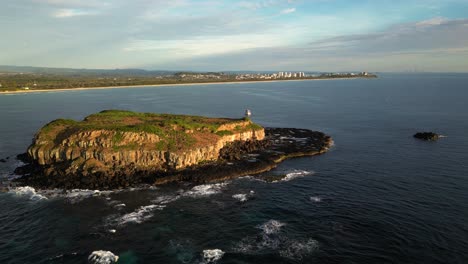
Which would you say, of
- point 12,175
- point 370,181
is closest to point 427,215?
point 370,181

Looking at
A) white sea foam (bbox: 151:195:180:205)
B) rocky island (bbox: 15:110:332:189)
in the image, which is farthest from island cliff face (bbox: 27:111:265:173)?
white sea foam (bbox: 151:195:180:205)

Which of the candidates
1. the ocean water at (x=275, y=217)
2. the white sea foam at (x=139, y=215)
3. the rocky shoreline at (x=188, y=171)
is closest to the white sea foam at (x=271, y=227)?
the ocean water at (x=275, y=217)

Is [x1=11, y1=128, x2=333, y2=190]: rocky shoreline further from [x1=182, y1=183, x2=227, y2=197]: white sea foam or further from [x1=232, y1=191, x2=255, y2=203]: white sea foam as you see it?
[x1=232, y1=191, x2=255, y2=203]: white sea foam

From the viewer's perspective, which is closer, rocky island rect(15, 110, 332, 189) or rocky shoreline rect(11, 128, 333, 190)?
rocky shoreline rect(11, 128, 333, 190)

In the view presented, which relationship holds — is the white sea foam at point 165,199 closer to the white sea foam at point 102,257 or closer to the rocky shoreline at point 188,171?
the rocky shoreline at point 188,171

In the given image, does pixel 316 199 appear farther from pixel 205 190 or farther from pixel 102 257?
pixel 102 257

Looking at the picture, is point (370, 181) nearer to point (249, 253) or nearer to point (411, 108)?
point (249, 253)
